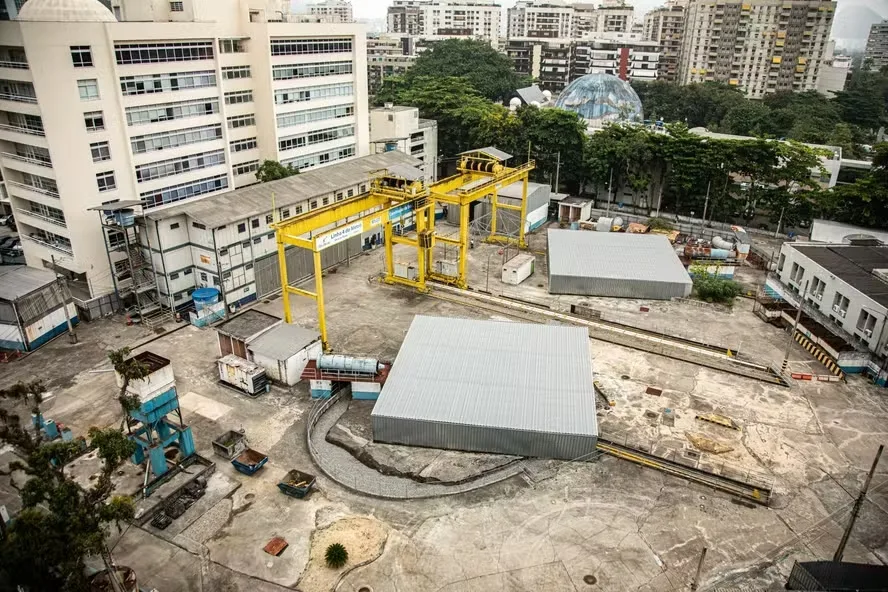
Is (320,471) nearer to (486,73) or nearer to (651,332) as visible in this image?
(651,332)

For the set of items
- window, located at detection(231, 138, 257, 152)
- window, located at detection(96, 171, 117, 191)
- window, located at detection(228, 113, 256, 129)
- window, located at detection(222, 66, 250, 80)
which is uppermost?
window, located at detection(222, 66, 250, 80)

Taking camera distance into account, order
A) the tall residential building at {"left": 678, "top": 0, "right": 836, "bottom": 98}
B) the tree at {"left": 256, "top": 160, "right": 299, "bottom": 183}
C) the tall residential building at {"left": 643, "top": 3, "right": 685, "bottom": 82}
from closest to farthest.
Answer: the tree at {"left": 256, "top": 160, "right": 299, "bottom": 183} < the tall residential building at {"left": 678, "top": 0, "right": 836, "bottom": 98} < the tall residential building at {"left": 643, "top": 3, "right": 685, "bottom": 82}

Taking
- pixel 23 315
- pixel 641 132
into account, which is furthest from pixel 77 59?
pixel 641 132

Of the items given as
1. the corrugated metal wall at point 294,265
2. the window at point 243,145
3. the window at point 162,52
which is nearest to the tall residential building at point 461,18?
Result: the window at point 243,145

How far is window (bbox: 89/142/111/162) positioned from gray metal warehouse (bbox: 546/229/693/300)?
28935 mm

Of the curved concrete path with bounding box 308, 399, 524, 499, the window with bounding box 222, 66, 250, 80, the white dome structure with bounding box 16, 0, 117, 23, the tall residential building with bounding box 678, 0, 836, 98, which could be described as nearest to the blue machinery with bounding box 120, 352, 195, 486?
the curved concrete path with bounding box 308, 399, 524, 499

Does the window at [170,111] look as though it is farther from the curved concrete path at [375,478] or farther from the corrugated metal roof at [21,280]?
the curved concrete path at [375,478]

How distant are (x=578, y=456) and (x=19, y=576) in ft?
61.4

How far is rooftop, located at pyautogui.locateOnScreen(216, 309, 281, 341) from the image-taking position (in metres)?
30.5

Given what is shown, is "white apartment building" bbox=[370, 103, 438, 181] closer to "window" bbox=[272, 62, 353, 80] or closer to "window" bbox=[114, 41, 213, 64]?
"window" bbox=[272, 62, 353, 80]

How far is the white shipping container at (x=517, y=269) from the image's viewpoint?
41.6m

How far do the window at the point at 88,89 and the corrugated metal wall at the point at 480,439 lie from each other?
2677cm

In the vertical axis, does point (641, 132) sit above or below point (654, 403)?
above

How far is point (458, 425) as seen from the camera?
79.4 feet
